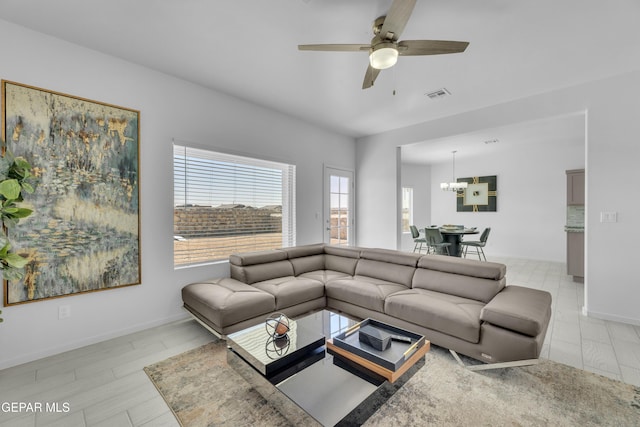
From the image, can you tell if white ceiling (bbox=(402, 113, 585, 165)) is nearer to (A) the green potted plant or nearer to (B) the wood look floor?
(B) the wood look floor

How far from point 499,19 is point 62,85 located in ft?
12.8

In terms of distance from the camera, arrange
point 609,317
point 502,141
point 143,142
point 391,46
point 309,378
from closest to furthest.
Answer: point 309,378
point 391,46
point 143,142
point 609,317
point 502,141

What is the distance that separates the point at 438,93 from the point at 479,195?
5020 mm

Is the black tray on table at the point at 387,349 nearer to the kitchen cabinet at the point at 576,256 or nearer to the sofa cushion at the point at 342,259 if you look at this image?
the sofa cushion at the point at 342,259

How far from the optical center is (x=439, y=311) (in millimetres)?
2396

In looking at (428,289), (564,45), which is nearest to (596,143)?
(564,45)

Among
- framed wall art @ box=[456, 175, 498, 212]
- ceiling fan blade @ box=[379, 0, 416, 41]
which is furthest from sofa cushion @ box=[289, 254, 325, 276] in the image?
framed wall art @ box=[456, 175, 498, 212]

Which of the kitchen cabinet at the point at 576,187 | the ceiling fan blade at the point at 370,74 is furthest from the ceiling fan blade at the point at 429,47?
the kitchen cabinet at the point at 576,187

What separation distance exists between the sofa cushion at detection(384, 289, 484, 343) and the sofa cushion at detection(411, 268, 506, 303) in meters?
0.08

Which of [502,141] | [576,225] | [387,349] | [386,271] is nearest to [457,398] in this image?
[387,349]

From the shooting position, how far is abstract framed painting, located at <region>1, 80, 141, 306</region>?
7.57 ft

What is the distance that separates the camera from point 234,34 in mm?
2418

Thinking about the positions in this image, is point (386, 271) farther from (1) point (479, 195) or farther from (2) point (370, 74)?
(1) point (479, 195)

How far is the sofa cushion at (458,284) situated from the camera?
8.76 feet
